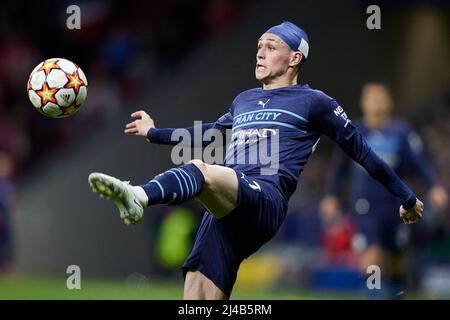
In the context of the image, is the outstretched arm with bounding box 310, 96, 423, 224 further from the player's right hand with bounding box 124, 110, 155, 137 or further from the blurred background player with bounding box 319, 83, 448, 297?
the blurred background player with bounding box 319, 83, 448, 297

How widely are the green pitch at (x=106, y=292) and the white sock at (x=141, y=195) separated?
19.0 feet

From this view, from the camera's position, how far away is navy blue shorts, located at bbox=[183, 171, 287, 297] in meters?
6.18

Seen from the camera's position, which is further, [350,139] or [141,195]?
[350,139]

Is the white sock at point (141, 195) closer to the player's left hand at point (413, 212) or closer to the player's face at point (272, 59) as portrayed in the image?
the player's face at point (272, 59)

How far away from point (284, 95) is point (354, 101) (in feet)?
35.4

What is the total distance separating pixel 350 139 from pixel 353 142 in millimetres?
36

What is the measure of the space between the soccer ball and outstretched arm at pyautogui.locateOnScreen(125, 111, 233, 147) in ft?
1.53

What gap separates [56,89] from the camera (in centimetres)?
677

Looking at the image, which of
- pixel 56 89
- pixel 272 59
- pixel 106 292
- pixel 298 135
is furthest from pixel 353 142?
pixel 106 292

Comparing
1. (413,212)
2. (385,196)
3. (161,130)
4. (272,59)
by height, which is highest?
(272,59)

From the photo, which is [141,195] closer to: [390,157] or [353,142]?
[353,142]

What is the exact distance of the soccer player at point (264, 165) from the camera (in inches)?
Result: 247

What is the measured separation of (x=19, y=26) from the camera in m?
18.9

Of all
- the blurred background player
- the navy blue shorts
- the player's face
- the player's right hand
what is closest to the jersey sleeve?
the player's face
